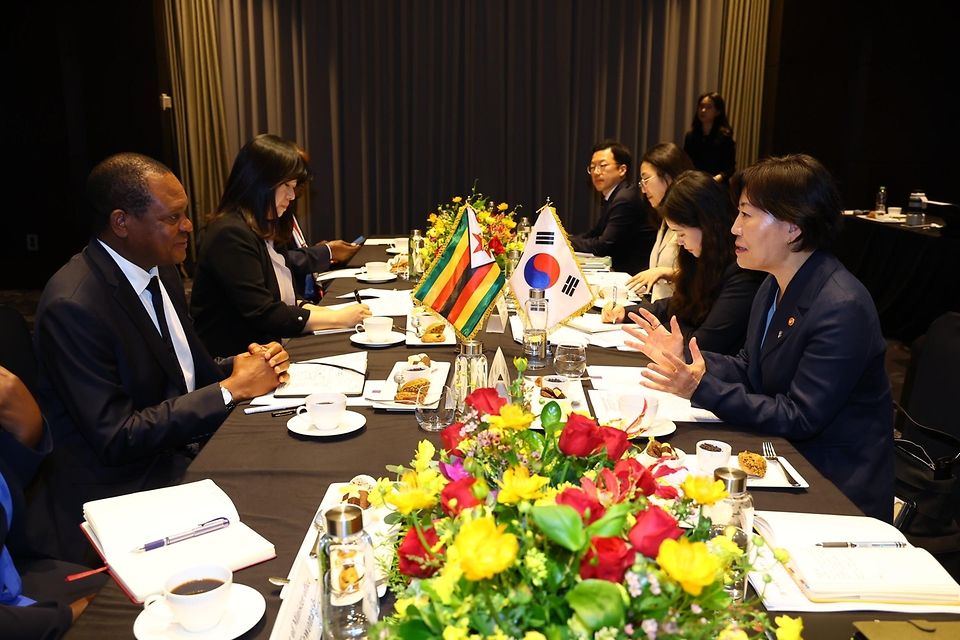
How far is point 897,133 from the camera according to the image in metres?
7.53

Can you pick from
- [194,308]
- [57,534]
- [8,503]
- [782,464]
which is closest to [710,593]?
[782,464]

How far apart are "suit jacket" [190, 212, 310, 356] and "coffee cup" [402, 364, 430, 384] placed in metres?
0.89

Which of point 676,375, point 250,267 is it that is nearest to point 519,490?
point 676,375

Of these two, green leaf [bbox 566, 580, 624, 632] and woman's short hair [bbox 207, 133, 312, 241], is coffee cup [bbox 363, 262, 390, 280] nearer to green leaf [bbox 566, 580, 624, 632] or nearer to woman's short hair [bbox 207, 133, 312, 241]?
woman's short hair [bbox 207, 133, 312, 241]

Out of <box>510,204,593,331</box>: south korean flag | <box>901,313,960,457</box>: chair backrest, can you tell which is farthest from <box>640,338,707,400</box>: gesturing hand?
<box>901,313,960,457</box>: chair backrest

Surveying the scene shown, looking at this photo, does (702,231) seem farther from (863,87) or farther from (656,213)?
(863,87)

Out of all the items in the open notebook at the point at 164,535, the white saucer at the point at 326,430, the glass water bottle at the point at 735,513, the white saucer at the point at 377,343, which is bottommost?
the white saucer at the point at 377,343

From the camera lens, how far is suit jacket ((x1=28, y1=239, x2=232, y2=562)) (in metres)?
1.96

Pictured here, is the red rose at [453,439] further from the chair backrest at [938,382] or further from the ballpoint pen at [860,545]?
the chair backrest at [938,382]

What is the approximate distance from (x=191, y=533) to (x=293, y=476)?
0.97 feet

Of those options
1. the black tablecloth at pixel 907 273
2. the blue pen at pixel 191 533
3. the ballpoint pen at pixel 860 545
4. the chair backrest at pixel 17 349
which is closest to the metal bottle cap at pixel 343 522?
the blue pen at pixel 191 533

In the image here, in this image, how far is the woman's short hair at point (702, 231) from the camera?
295cm

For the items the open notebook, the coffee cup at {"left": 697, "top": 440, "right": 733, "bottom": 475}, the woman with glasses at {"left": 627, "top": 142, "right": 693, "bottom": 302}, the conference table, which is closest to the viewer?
the conference table

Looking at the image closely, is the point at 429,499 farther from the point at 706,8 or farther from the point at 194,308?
the point at 706,8
